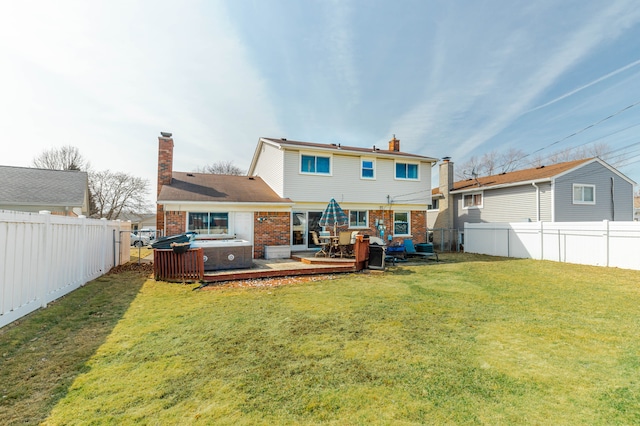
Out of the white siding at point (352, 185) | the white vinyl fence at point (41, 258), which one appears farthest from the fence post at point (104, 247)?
the white siding at point (352, 185)

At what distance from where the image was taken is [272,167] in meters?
15.7

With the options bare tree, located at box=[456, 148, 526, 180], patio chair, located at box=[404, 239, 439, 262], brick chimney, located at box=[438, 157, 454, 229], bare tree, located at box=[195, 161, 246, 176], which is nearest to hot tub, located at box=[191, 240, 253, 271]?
patio chair, located at box=[404, 239, 439, 262]

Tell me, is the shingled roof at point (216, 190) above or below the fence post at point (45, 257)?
above

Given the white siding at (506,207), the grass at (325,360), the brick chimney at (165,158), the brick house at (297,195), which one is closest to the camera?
the grass at (325,360)

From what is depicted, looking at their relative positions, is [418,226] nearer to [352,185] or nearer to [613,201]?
[352,185]

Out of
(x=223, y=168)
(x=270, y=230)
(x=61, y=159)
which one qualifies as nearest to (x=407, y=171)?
(x=270, y=230)

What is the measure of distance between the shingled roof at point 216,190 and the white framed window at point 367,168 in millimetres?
4570

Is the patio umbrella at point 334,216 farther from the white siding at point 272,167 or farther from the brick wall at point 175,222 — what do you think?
the brick wall at point 175,222

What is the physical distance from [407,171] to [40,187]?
21614 mm

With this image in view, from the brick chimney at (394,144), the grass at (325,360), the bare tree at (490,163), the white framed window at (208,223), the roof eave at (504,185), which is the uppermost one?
the bare tree at (490,163)

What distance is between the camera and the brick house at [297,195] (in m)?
12.7

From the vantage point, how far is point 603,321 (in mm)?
4984

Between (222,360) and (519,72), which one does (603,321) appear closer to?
(222,360)

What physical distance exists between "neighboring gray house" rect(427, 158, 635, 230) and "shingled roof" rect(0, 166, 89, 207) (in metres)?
23.8
